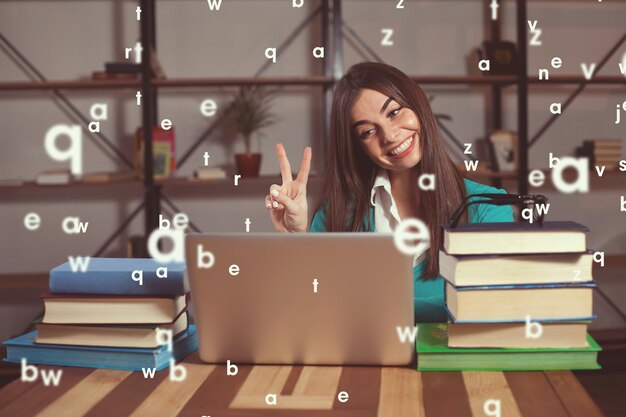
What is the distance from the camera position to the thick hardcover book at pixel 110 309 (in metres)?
1.16

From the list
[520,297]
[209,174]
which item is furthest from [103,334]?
[209,174]

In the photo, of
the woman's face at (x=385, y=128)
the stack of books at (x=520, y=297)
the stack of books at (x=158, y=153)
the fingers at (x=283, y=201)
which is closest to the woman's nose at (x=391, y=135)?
the woman's face at (x=385, y=128)

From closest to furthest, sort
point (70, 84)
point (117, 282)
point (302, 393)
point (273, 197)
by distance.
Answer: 1. point (302, 393)
2. point (117, 282)
3. point (273, 197)
4. point (70, 84)

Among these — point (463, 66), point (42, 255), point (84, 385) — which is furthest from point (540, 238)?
point (42, 255)

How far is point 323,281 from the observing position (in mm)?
1073

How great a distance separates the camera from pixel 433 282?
5.54 ft

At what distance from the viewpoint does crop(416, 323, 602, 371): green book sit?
109 cm

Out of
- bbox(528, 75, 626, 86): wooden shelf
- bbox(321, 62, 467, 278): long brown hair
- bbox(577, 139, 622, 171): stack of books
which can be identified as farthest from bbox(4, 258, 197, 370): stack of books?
bbox(577, 139, 622, 171): stack of books

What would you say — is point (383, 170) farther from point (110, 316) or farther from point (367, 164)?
point (110, 316)

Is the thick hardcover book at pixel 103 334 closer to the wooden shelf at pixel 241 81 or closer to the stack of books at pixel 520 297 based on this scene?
the stack of books at pixel 520 297

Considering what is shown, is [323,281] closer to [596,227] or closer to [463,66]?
[463,66]

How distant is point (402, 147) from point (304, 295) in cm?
76

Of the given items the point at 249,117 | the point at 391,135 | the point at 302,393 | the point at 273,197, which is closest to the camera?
the point at 302,393

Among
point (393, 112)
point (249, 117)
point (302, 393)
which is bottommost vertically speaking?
point (302, 393)
